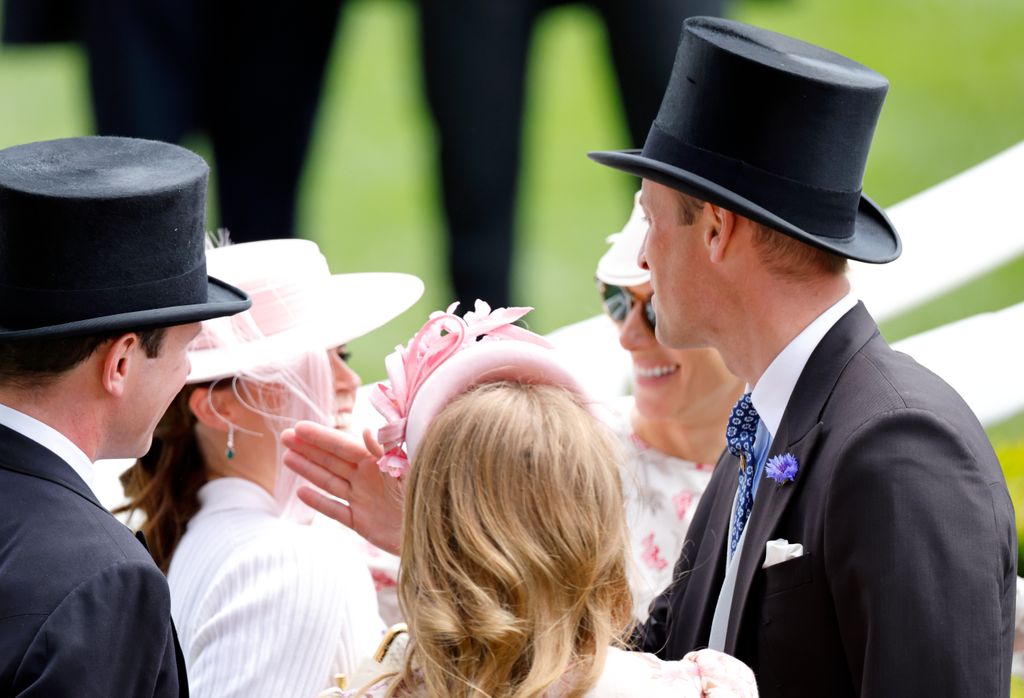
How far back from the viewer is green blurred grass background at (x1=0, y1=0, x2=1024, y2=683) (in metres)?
6.98

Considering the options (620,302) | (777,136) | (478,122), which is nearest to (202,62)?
(478,122)

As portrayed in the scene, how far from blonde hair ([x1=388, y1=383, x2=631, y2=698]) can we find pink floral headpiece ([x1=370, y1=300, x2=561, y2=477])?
0.19 metres

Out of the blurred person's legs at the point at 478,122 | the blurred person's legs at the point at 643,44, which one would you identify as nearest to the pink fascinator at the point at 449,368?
the blurred person's legs at the point at 643,44

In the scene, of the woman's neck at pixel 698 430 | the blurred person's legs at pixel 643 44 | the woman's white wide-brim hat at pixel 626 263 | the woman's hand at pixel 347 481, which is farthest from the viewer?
the blurred person's legs at pixel 643 44

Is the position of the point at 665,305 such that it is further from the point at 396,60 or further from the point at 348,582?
the point at 396,60

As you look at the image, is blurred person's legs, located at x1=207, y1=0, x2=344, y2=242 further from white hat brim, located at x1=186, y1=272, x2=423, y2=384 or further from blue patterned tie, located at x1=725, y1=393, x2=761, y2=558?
blue patterned tie, located at x1=725, y1=393, x2=761, y2=558

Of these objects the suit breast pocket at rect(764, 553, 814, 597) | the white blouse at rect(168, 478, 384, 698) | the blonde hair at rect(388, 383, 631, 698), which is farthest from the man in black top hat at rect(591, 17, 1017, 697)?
the white blouse at rect(168, 478, 384, 698)

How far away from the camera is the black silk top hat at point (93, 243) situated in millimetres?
1881

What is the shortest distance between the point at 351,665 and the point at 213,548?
35 cm

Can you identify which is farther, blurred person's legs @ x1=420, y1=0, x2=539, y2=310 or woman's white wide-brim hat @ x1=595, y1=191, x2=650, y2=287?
blurred person's legs @ x1=420, y1=0, x2=539, y2=310

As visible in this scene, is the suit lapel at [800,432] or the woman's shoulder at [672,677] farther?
the suit lapel at [800,432]

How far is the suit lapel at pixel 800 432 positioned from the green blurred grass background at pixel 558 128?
428 centimetres

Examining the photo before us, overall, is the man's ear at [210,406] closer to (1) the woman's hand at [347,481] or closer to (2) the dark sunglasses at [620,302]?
(1) the woman's hand at [347,481]

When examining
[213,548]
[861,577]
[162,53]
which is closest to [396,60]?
[162,53]
